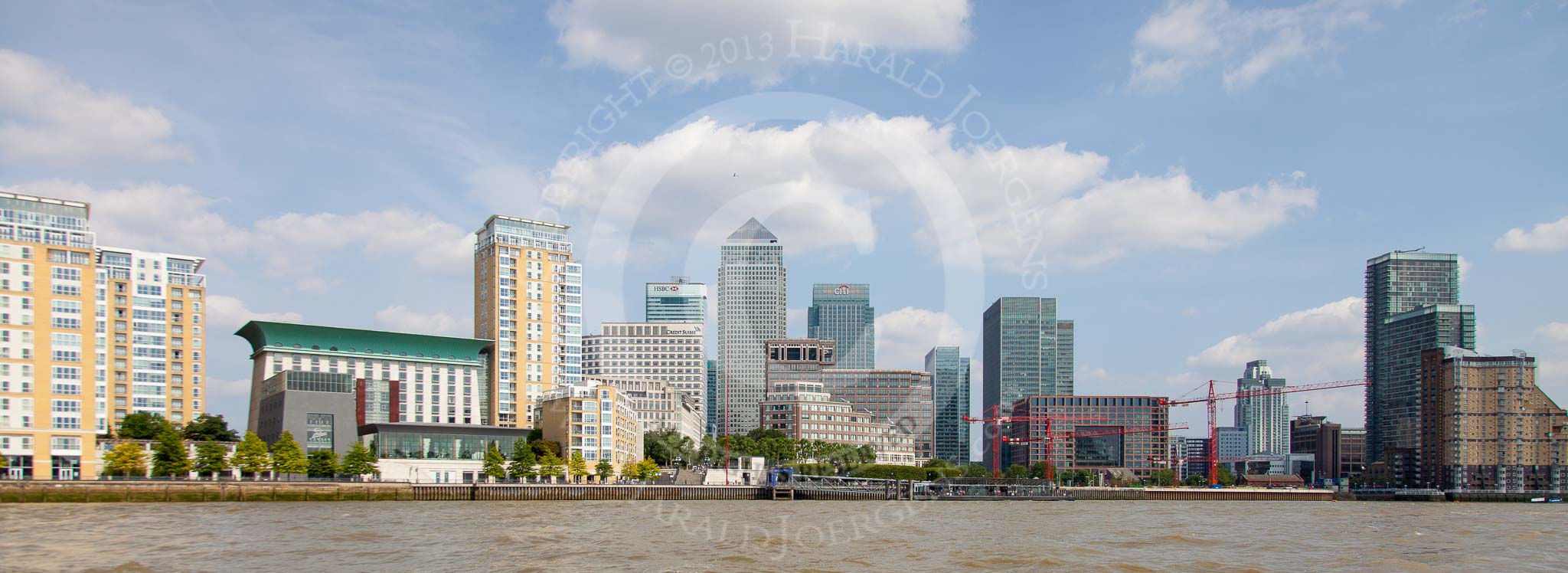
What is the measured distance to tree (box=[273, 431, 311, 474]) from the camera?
368ft

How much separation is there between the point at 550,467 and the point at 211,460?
3378 centimetres

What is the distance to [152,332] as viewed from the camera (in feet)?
484

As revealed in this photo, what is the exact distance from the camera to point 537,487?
11825 cm

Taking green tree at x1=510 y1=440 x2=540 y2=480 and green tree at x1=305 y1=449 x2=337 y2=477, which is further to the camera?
green tree at x1=510 y1=440 x2=540 y2=480

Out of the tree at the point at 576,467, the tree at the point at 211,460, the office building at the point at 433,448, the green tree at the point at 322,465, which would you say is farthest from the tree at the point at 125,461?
the tree at the point at 576,467

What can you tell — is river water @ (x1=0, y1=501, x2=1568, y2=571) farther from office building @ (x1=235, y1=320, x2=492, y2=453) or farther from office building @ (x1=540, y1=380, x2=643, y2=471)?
office building @ (x1=540, y1=380, x2=643, y2=471)

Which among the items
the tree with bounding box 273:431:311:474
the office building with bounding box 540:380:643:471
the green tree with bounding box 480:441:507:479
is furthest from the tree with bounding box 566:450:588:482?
the tree with bounding box 273:431:311:474

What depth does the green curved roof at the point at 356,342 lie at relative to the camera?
14188 cm

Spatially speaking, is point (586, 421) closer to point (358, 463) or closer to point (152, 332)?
point (358, 463)

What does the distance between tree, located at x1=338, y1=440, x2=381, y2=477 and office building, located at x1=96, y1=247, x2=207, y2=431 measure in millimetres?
40581

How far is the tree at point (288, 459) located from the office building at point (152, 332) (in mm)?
37311

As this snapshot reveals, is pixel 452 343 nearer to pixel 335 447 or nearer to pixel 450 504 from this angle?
pixel 335 447

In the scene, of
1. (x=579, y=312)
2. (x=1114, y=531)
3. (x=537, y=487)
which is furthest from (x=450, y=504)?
(x=579, y=312)

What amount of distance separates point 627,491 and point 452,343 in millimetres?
46618
